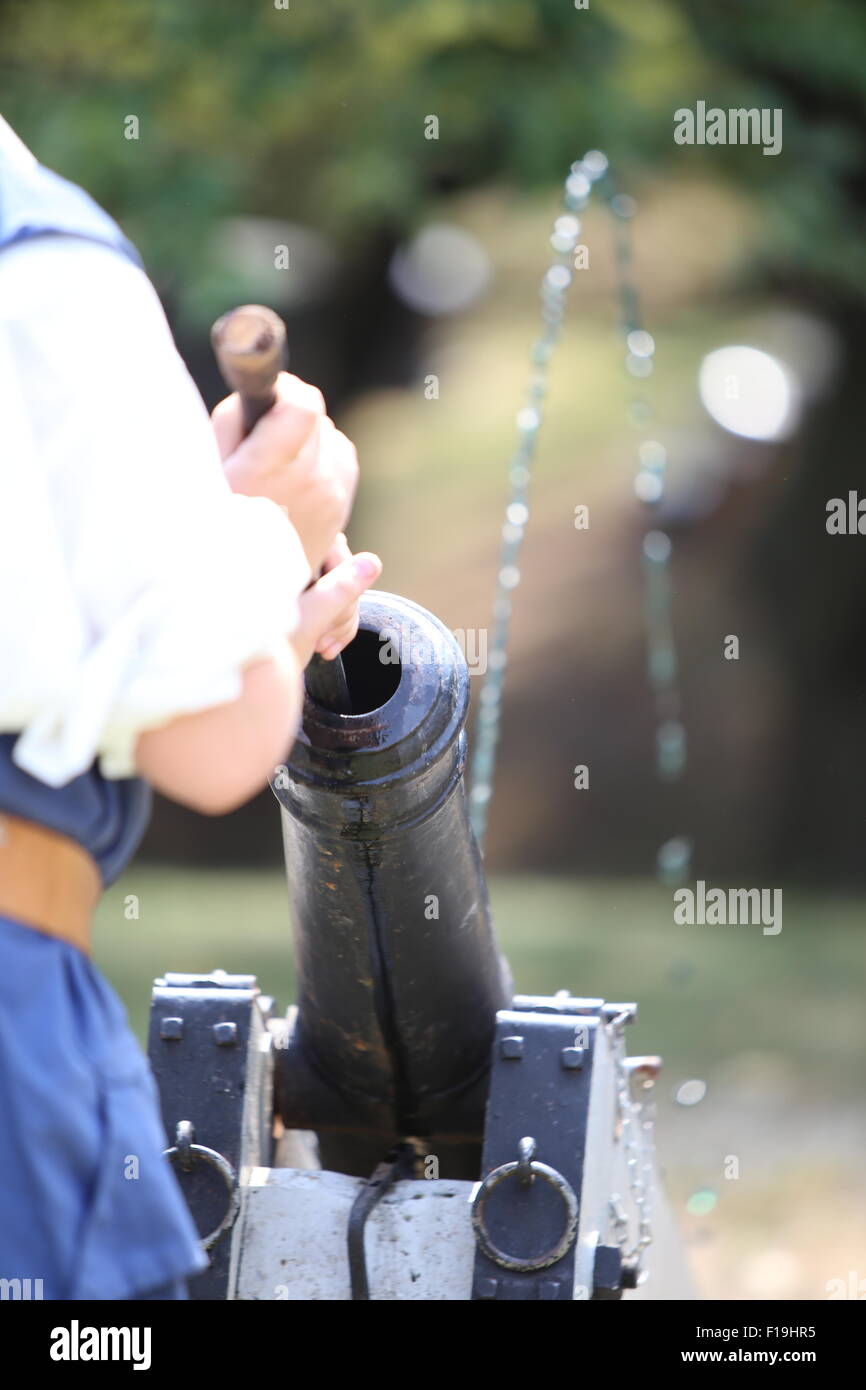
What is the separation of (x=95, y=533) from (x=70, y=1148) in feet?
1.43

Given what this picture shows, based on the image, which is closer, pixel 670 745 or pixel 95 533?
pixel 95 533

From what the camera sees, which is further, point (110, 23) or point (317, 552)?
point (110, 23)

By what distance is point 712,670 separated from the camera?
915 cm

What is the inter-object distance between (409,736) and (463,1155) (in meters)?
0.80

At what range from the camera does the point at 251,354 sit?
1240mm

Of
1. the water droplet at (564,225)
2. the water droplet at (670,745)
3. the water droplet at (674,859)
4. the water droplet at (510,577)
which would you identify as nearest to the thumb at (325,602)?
the water droplet at (510,577)

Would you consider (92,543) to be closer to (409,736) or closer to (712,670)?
(409,736)

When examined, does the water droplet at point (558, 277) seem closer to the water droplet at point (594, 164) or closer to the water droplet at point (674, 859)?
the water droplet at point (594, 164)

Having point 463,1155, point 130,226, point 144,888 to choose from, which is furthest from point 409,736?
point 144,888

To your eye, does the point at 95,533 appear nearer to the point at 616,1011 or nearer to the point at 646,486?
the point at 616,1011

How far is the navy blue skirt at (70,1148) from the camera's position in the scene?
48.1 inches

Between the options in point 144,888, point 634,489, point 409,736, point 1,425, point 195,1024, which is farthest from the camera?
point 144,888

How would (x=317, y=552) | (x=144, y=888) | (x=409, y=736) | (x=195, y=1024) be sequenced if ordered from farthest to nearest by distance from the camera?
(x=144, y=888)
(x=195, y=1024)
(x=409, y=736)
(x=317, y=552)

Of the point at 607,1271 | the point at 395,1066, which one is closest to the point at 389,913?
the point at 395,1066
